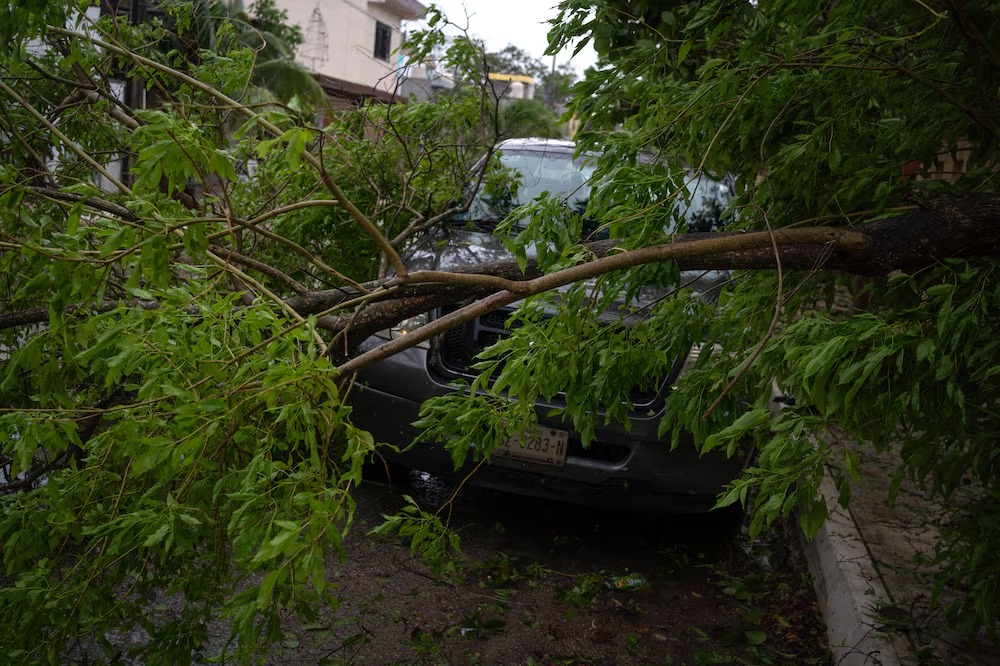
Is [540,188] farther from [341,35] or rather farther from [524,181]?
[341,35]

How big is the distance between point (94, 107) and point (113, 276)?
0.83 metres

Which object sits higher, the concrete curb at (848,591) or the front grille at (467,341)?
the front grille at (467,341)

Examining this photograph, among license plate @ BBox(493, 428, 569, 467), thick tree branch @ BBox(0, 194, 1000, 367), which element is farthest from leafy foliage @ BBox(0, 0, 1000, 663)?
license plate @ BBox(493, 428, 569, 467)

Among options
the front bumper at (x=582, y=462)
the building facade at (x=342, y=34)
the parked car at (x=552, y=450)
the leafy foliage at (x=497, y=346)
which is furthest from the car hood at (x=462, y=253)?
the building facade at (x=342, y=34)

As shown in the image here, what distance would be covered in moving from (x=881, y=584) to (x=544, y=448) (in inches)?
67.0

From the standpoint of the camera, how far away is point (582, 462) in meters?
4.72

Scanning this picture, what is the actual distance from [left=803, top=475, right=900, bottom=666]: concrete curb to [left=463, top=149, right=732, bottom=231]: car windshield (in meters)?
2.01

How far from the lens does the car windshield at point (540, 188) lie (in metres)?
5.98

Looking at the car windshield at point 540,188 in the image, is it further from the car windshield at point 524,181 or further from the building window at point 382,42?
the building window at point 382,42

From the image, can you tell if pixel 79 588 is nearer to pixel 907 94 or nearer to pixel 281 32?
pixel 907 94

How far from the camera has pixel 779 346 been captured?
274 centimetres

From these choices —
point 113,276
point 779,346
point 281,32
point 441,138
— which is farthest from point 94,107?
point 281,32

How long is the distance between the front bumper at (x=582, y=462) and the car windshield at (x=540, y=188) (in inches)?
62.1

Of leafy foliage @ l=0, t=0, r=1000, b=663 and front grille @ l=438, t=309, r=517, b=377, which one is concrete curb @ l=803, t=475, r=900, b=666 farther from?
front grille @ l=438, t=309, r=517, b=377
